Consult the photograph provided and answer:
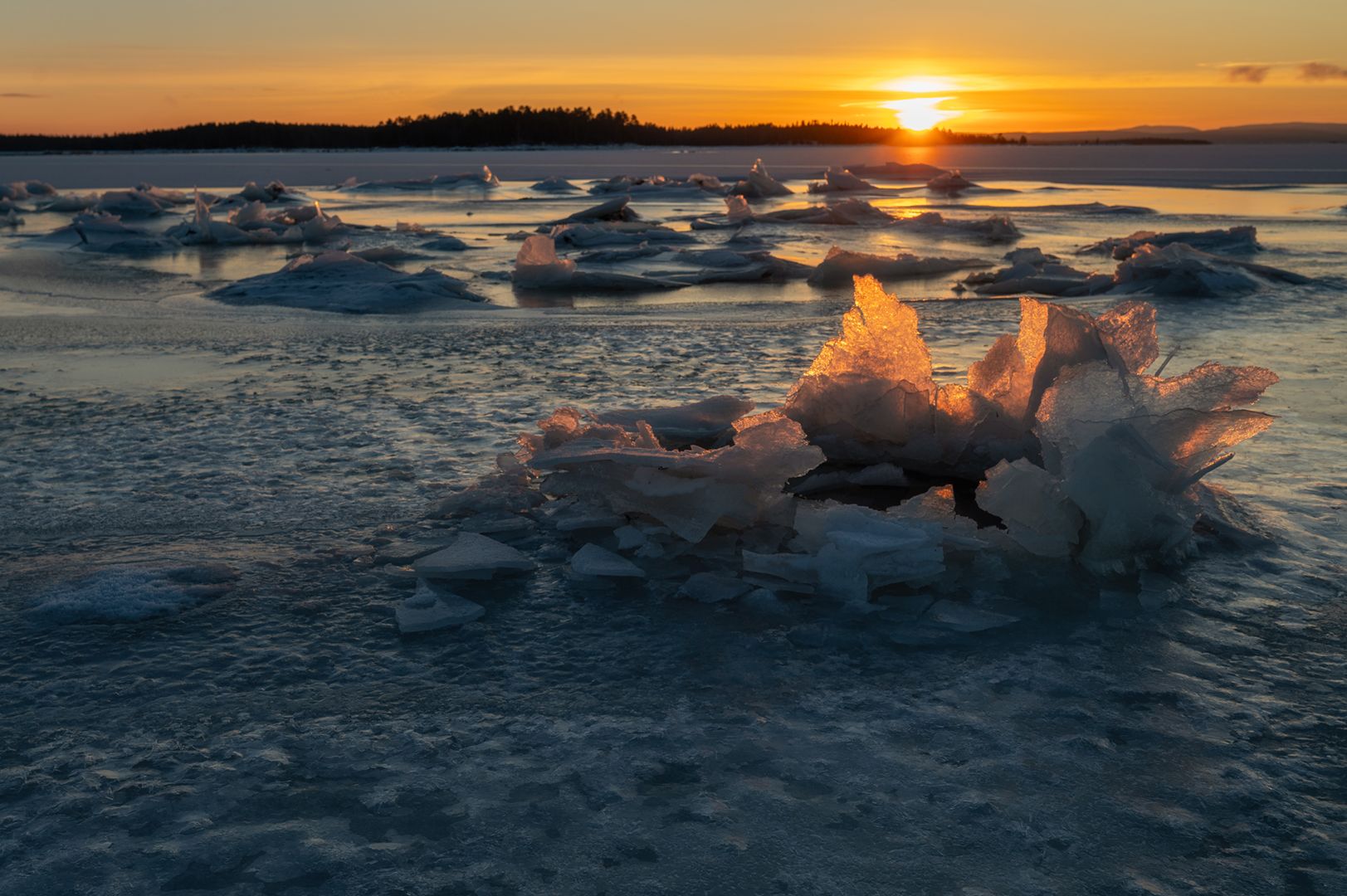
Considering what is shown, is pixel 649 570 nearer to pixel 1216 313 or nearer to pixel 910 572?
pixel 910 572

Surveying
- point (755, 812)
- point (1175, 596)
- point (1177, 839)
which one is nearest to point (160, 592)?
point (755, 812)

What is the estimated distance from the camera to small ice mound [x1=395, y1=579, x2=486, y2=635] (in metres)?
2.34

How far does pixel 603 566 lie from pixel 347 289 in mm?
6062

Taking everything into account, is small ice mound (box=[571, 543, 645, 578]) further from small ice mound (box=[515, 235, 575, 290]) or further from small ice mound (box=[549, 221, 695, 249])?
small ice mound (box=[549, 221, 695, 249])

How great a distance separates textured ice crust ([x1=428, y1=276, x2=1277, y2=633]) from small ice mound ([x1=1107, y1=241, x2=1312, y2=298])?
190 inches

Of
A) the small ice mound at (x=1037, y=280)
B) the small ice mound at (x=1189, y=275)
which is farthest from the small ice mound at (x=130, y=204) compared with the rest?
the small ice mound at (x=1189, y=275)

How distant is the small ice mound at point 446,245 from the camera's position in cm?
1177

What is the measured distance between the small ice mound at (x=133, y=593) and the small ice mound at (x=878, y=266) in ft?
21.5

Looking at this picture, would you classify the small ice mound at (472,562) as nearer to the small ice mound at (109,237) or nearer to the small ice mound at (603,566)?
the small ice mound at (603,566)

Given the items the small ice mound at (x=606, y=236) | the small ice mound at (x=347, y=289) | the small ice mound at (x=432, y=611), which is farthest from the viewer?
the small ice mound at (x=606, y=236)

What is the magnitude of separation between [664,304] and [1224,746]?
633cm

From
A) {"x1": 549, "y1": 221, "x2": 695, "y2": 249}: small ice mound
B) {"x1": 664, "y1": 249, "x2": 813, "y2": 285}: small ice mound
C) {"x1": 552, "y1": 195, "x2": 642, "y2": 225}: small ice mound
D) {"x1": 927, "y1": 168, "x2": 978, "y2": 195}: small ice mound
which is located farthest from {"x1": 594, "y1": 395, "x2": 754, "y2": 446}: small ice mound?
{"x1": 927, "y1": 168, "x2": 978, "y2": 195}: small ice mound

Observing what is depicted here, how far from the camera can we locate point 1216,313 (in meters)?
6.66

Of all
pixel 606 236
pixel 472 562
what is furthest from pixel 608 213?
pixel 472 562
